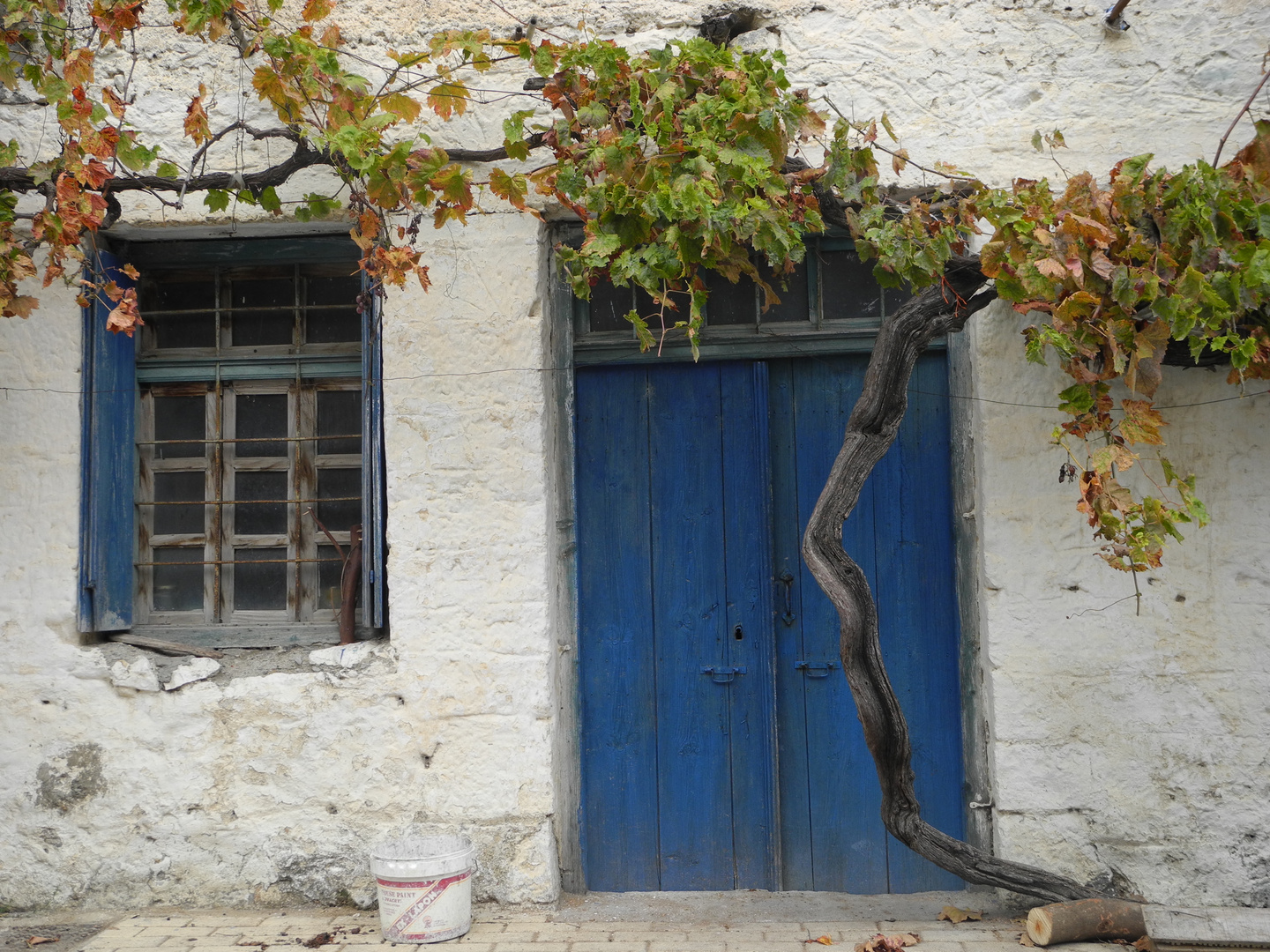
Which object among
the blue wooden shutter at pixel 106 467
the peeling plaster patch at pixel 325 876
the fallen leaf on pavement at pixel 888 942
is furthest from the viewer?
the blue wooden shutter at pixel 106 467

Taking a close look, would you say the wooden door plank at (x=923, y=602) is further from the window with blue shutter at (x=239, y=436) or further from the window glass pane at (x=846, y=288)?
the window with blue shutter at (x=239, y=436)

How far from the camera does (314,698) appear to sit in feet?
12.0

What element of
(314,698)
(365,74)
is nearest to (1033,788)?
(314,698)

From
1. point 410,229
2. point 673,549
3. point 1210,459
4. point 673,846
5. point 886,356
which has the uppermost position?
point 410,229

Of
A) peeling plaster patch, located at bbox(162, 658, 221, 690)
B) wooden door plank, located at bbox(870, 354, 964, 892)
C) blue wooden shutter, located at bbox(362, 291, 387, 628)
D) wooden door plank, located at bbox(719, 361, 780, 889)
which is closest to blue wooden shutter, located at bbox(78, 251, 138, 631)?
peeling plaster patch, located at bbox(162, 658, 221, 690)

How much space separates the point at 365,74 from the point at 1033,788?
3.46 meters

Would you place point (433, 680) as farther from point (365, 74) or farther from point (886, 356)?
point (365, 74)

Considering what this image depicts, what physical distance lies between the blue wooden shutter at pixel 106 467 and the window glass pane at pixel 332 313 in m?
0.69

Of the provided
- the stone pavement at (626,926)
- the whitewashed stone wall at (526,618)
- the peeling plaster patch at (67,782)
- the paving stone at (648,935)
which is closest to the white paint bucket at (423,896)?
the stone pavement at (626,926)

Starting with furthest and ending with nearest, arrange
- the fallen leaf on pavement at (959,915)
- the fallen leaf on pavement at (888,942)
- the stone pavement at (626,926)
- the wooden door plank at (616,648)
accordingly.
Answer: the wooden door plank at (616,648) → the fallen leaf on pavement at (959,915) → the stone pavement at (626,926) → the fallen leaf on pavement at (888,942)

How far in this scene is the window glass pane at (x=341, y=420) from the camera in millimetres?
4031

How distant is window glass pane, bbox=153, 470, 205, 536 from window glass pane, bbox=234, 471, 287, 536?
6.0 inches

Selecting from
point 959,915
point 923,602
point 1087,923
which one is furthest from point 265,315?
point 1087,923

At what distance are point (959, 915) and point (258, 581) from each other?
2.82 meters
